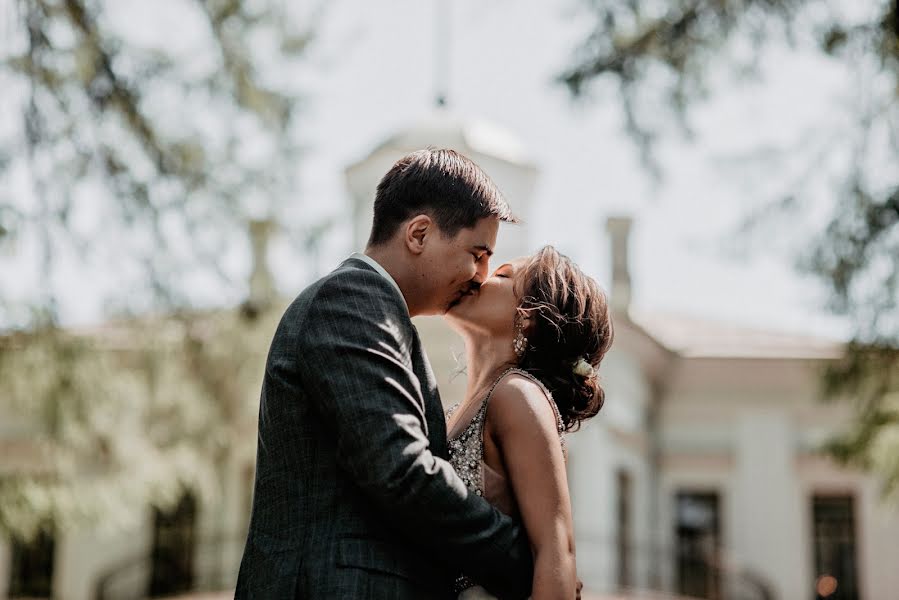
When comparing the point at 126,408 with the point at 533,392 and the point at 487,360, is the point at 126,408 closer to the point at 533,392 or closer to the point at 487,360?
the point at 487,360

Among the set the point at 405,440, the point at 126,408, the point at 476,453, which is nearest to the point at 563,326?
the point at 476,453

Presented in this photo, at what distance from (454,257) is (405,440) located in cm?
51

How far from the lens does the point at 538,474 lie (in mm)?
2809

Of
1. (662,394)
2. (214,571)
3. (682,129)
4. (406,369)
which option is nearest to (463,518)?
(406,369)

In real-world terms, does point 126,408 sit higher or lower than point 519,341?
higher

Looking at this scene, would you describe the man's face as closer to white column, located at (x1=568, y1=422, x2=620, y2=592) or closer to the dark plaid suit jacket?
the dark plaid suit jacket

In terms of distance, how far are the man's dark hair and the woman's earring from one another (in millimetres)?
350

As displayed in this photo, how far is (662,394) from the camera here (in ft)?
74.1

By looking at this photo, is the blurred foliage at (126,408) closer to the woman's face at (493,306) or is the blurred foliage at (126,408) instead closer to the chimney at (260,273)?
the chimney at (260,273)

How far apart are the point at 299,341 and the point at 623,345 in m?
17.9

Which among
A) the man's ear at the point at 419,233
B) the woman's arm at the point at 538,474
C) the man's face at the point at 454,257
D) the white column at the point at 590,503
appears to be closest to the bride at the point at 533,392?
the woman's arm at the point at 538,474

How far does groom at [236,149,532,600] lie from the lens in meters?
2.56

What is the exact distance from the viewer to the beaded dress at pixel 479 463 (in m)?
2.90

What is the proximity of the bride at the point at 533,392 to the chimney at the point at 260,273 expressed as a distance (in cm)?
894
